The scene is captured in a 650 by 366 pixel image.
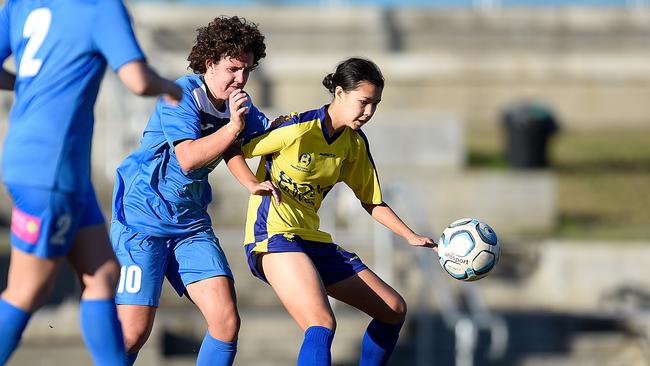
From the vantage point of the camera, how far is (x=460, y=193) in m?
14.4

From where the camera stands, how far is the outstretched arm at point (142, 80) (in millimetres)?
4496

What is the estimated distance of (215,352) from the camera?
5750 millimetres

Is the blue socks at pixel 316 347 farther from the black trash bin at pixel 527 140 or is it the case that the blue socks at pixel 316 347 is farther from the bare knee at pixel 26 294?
the black trash bin at pixel 527 140

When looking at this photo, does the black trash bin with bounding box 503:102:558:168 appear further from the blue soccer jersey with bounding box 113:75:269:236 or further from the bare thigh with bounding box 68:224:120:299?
the bare thigh with bounding box 68:224:120:299

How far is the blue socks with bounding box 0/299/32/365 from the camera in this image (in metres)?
4.67

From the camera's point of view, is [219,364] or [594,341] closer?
[219,364]

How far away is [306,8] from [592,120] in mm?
5740

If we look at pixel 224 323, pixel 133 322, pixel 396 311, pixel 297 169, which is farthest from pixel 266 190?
pixel 396 311

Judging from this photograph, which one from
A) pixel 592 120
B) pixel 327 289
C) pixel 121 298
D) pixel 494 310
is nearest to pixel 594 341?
pixel 494 310

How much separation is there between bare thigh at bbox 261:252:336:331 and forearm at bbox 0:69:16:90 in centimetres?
155

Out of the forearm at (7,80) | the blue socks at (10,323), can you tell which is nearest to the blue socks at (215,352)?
the blue socks at (10,323)

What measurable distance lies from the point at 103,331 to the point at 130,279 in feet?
2.97

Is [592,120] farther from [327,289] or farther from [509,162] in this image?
[327,289]

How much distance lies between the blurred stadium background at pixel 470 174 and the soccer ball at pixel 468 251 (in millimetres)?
4260
